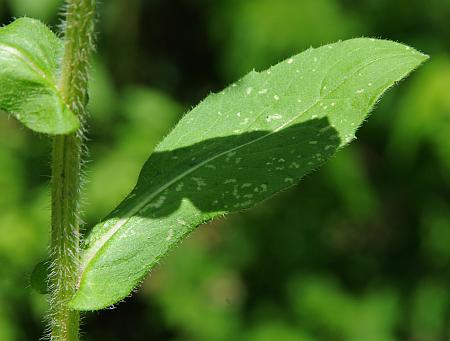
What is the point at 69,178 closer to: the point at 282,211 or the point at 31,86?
the point at 31,86

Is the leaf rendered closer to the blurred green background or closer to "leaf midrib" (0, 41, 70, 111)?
"leaf midrib" (0, 41, 70, 111)

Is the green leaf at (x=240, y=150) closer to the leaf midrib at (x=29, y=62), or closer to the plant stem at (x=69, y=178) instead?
the plant stem at (x=69, y=178)

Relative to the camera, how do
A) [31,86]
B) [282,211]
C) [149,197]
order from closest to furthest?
[31,86]
[149,197]
[282,211]

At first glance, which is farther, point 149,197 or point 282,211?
point 282,211

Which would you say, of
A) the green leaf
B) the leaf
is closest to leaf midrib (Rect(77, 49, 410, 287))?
the green leaf

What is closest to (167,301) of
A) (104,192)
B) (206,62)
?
(104,192)

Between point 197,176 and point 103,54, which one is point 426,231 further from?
point 197,176

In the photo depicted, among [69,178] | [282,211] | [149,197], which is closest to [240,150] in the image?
[149,197]
